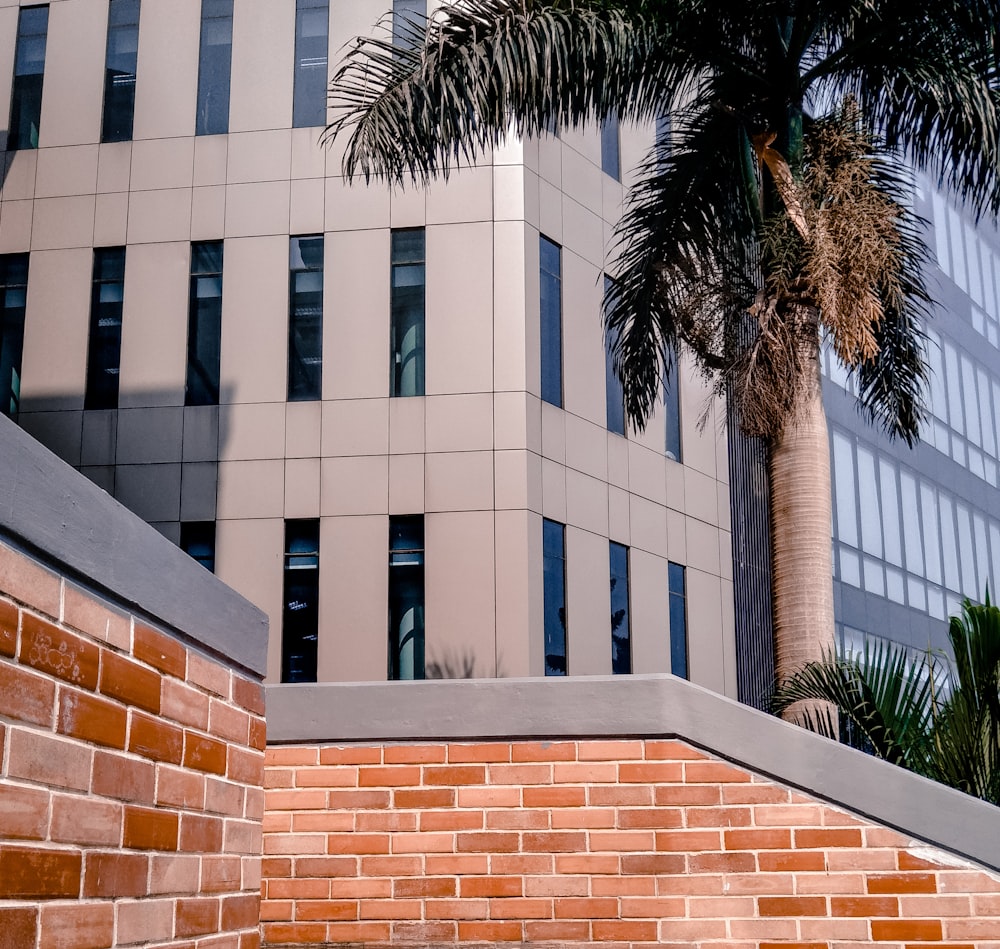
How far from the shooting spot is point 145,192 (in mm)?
21891

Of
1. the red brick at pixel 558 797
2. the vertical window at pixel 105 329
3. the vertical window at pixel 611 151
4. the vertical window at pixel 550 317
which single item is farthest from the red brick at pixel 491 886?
the vertical window at pixel 611 151

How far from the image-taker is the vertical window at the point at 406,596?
65.0 feet

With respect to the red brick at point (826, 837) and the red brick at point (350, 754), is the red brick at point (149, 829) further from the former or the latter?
the red brick at point (826, 837)

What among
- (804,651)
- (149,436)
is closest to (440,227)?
(149,436)

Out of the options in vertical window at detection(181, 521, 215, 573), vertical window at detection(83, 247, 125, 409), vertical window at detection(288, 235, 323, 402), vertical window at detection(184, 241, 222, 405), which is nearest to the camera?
vertical window at detection(181, 521, 215, 573)

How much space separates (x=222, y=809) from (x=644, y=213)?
29.7ft

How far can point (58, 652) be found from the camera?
2.83 meters

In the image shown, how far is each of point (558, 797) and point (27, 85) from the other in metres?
20.5

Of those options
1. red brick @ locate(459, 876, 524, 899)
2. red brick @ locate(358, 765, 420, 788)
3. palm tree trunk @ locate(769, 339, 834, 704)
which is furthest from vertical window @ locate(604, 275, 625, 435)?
red brick @ locate(459, 876, 524, 899)

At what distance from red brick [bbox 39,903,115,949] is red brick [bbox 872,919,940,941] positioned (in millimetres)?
2987

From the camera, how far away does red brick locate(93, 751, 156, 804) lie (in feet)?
9.80

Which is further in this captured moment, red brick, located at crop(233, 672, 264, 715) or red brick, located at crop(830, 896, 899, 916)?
red brick, located at crop(830, 896, 899, 916)

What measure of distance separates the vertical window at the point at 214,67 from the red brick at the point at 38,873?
2041cm

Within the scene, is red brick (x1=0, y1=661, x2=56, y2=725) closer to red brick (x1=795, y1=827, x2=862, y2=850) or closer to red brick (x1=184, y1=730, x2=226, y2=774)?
red brick (x1=184, y1=730, x2=226, y2=774)
